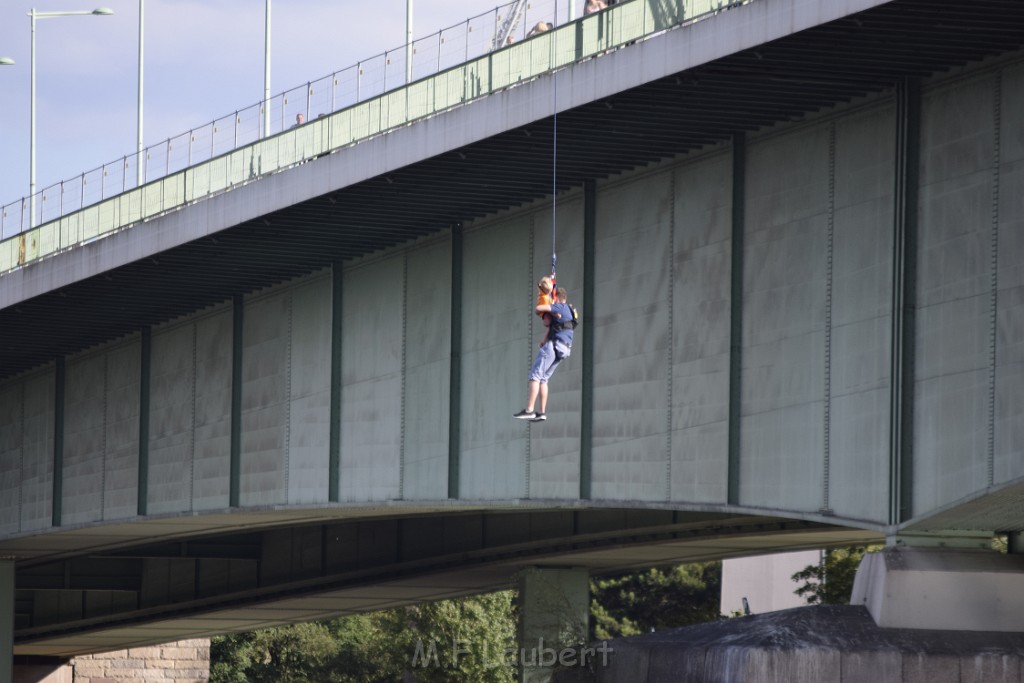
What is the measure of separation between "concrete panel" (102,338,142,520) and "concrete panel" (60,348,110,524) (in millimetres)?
212

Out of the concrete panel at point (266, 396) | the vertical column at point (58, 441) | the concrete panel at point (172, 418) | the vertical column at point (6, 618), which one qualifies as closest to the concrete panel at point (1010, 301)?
the concrete panel at point (266, 396)

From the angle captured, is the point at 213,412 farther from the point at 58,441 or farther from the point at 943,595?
the point at 943,595

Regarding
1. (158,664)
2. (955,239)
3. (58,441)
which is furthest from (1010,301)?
(158,664)

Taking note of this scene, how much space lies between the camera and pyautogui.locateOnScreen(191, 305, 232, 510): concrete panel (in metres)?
37.4

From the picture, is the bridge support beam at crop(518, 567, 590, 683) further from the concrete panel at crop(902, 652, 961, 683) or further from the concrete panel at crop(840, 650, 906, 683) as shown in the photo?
the concrete panel at crop(902, 652, 961, 683)

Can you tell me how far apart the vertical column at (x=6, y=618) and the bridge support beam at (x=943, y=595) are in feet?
104

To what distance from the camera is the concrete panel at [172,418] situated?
126ft

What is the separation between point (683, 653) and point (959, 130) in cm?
725

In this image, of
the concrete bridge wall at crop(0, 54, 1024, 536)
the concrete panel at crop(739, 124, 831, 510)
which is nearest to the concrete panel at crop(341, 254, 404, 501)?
the concrete bridge wall at crop(0, 54, 1024, 536)

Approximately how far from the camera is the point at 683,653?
75.9 ft

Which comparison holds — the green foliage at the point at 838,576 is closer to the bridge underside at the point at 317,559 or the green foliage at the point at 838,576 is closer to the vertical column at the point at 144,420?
the bridge underside at the point at 317,559

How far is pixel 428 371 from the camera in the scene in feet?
107

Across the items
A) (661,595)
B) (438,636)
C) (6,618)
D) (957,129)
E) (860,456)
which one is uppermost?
(957,129)

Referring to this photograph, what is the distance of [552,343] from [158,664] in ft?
158
